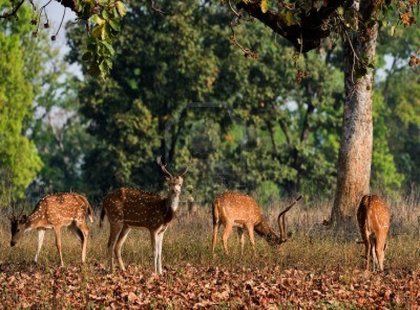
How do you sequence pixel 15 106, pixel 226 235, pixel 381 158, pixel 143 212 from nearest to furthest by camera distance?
pixel 143 212, pixel 226 235, pixel 15 106, pixel 381 158

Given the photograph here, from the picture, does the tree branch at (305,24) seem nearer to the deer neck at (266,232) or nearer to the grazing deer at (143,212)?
the grazing deer at (143,212)

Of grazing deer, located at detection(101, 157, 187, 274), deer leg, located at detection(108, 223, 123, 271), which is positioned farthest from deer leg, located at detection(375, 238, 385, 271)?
deer leg, located at detection(108, 223, 123, 271)

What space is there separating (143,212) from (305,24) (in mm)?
4071

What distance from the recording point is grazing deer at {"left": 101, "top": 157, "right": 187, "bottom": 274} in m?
15.0

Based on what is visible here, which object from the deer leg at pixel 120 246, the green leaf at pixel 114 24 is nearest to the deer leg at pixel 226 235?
the deer leg at pixel 120 246

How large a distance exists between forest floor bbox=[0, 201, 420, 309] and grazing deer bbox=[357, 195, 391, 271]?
1.07 feet

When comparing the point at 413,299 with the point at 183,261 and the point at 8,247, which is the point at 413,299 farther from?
the point at 8,247

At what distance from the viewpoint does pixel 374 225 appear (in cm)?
1555

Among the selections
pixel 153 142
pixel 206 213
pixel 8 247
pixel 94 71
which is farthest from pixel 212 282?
pixel 153 142

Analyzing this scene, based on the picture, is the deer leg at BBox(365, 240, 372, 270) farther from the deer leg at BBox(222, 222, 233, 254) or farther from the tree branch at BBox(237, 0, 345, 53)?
the tree branch at BBox(237, 0, 345, 53)

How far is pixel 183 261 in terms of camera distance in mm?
16141

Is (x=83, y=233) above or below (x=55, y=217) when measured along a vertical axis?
below

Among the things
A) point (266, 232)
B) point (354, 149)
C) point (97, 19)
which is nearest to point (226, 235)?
point (266, 232)

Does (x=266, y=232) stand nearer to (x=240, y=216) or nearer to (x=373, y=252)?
(x=240, y=216)
